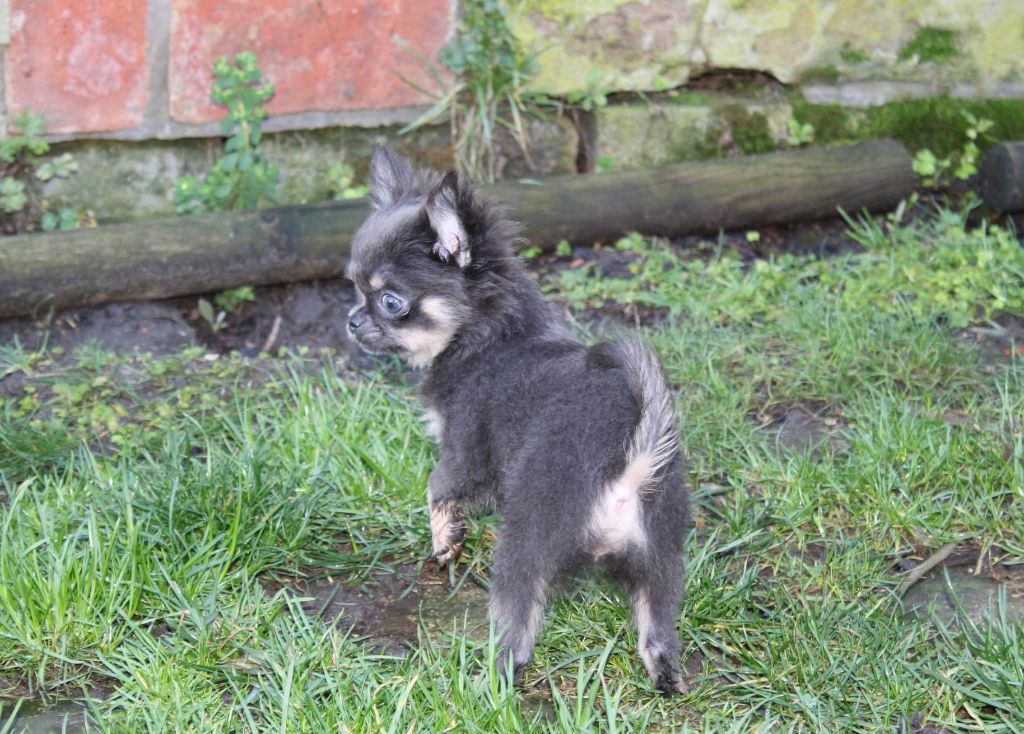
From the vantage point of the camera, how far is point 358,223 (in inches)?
201

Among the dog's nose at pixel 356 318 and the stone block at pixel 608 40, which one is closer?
the dog's nose at pixel 356 318

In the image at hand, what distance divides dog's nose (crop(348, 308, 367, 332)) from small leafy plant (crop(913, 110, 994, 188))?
140 inches

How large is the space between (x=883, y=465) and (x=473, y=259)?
151 cm

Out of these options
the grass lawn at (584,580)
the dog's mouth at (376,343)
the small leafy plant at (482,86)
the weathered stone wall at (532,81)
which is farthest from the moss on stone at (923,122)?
the dog's mouth at (376,343)

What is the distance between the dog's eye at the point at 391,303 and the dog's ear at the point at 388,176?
416 mm

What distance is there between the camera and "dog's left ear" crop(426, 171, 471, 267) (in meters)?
3.29

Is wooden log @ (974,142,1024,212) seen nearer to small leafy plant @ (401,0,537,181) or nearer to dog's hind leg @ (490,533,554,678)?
small leafy plant @ (401,0,537,181)

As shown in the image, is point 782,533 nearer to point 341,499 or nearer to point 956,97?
point 341,499

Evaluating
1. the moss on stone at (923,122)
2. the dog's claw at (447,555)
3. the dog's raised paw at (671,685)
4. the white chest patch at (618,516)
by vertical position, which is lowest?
the dog's claw at (447,555)

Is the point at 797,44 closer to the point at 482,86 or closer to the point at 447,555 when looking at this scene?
the point at 482,86

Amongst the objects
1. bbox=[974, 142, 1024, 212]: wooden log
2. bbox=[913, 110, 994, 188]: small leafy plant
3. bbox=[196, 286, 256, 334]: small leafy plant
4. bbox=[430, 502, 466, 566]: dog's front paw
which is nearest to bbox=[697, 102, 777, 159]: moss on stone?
bbox=[913, 110, 994, 188]: small leafy plant

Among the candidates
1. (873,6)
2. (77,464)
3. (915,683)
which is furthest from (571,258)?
(915,683)

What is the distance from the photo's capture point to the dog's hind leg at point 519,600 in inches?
116

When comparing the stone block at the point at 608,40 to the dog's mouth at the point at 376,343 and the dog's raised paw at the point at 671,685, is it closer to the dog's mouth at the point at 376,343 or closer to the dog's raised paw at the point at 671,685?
the dog's mouth at the point at 376,343
